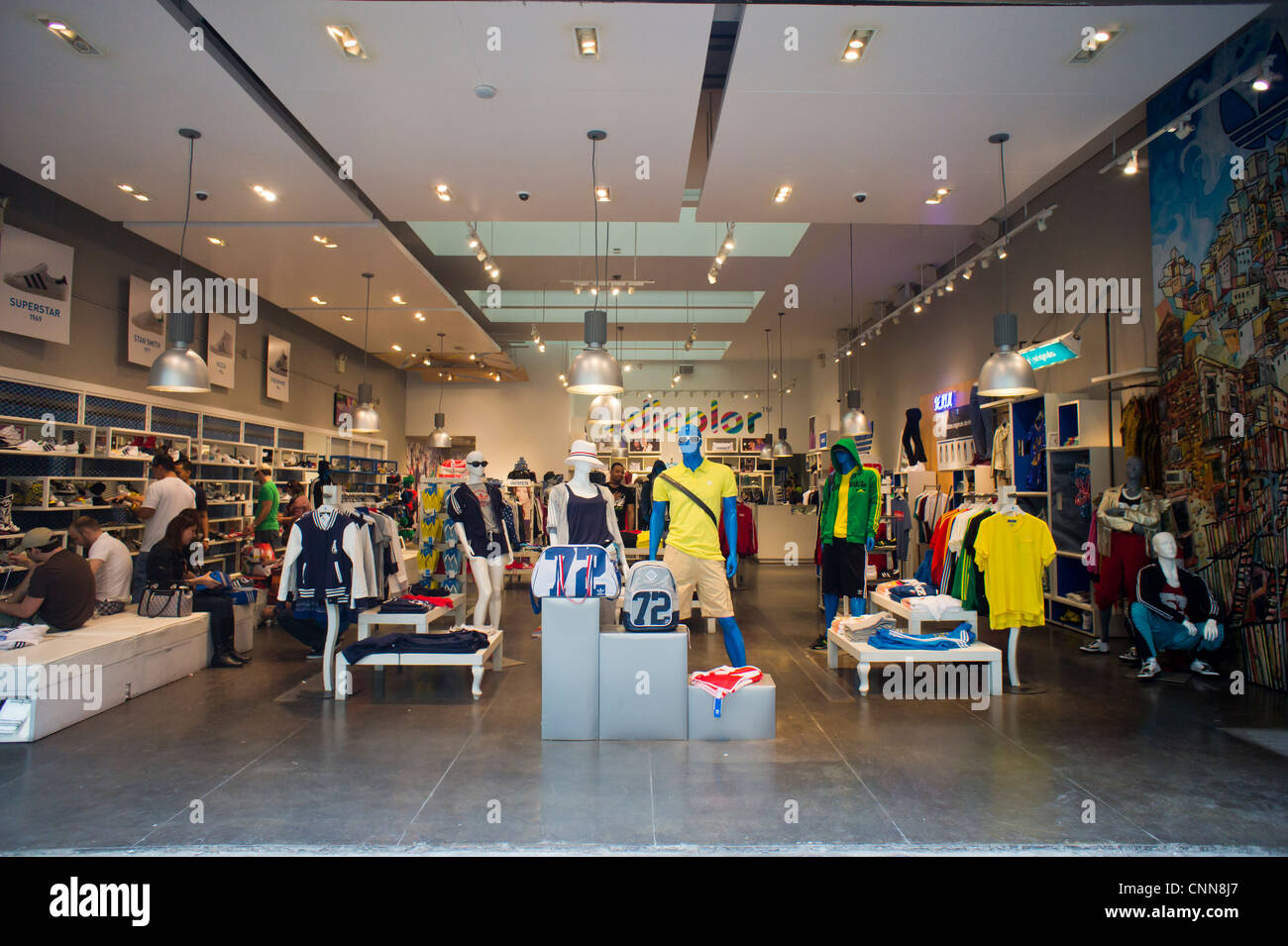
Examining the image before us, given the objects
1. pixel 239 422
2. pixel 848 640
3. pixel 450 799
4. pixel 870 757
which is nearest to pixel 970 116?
pixel 848 640

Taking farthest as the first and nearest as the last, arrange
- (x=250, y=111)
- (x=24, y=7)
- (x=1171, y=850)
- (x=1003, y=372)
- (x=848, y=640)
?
(x=1003, y=372) < (x=848, y=640) < (x=250, y=111) < (x=24, y=7) < (x=1171, y=850)

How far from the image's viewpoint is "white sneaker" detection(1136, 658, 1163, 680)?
18.5ft

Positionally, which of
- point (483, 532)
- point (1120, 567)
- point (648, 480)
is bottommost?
point (1120, 567)

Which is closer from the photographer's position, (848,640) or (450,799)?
(450,799)

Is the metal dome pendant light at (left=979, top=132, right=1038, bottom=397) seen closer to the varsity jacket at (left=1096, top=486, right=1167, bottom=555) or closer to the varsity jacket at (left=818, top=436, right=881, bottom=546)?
the varsity jacket at (left=818, top=436, right=881, bottom=546)

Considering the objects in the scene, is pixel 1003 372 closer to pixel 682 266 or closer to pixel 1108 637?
pixel 1108 637

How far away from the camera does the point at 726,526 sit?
495 cm

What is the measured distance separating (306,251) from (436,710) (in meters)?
5.65

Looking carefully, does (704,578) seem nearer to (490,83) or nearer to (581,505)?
(581,505)

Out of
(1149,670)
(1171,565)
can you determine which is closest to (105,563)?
(1149,670)

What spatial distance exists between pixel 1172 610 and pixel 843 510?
8.26ft

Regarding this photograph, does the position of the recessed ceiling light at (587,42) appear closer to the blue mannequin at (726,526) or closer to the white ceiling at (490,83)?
the white ceiling at (490,83)

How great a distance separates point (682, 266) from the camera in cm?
1050

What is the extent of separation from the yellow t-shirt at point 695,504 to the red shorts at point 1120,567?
12.6ft
